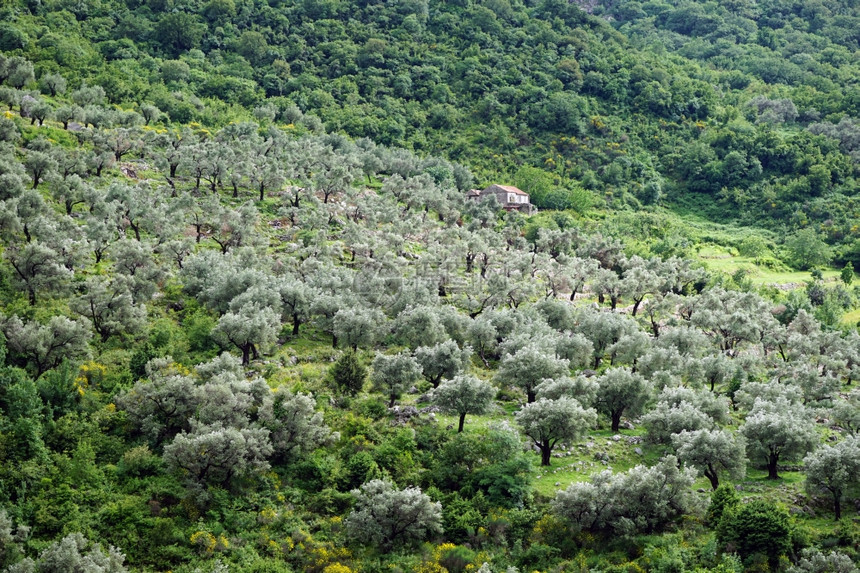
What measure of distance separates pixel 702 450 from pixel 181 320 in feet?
163

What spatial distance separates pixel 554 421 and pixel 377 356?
16.7 metres

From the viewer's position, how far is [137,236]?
3548 inches

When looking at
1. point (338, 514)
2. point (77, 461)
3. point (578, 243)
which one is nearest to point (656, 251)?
point (578, 243)

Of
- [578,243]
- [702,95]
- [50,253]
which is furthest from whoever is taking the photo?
[702,95]

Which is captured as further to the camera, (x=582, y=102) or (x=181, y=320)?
(x=582, y=102)

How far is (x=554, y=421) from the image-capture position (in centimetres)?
5741

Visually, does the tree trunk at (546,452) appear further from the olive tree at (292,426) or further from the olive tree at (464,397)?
the olive tree at (292,426)

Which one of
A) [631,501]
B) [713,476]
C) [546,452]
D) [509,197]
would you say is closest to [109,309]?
[546,452]

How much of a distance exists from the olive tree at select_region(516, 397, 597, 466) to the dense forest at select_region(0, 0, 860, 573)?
0.34m

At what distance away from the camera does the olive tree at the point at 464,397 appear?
61.3m

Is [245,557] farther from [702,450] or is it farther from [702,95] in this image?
[702,95]

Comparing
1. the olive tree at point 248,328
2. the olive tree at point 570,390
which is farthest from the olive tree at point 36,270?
the olive tree at point 570,390

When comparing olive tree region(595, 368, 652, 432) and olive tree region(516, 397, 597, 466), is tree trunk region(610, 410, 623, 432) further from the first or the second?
olive tree region(516, 397, 597, 466)

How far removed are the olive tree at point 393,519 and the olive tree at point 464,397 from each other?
10.6 meters
